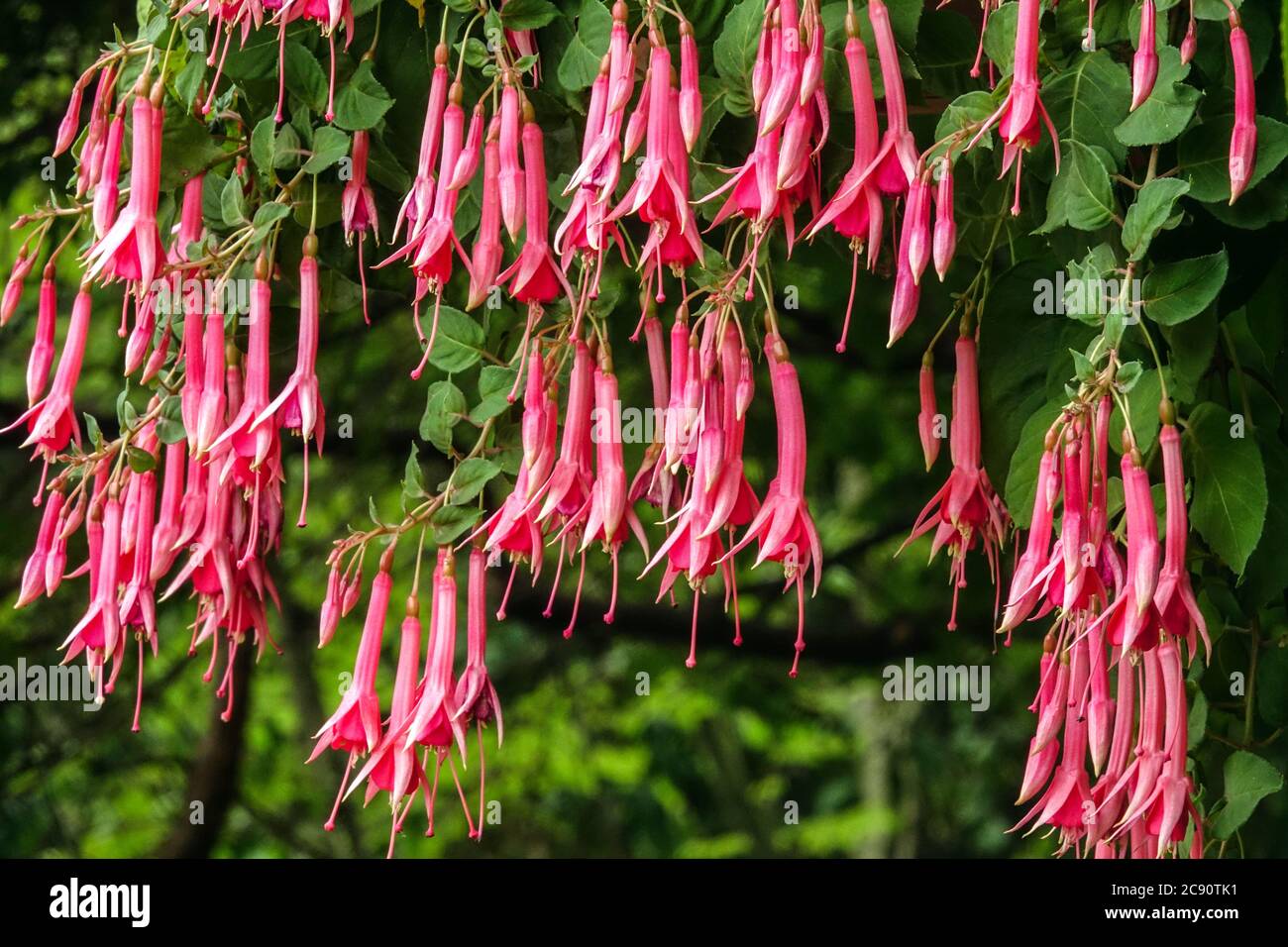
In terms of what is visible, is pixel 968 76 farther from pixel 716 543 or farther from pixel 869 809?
pixel 869 809

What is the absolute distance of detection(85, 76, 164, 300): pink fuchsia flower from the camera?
123cm

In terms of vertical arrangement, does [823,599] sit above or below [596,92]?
below

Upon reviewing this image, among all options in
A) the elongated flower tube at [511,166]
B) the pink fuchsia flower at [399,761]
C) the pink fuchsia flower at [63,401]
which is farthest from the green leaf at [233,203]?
the pink fuchsia flower at [399,761]

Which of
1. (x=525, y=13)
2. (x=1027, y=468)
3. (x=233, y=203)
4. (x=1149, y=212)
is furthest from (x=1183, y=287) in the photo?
(x=233, y=203)

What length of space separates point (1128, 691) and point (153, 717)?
3538 millimetres

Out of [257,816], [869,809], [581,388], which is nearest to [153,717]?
[257,816]

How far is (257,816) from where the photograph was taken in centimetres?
376

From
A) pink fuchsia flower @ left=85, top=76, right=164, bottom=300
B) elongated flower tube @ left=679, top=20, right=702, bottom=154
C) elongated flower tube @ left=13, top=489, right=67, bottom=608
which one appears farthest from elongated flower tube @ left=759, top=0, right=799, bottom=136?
elongated flower tube @ left=13, top=489, right=67, bottom=608

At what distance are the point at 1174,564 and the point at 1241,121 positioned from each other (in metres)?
0.31

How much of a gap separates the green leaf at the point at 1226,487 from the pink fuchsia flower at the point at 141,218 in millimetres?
820

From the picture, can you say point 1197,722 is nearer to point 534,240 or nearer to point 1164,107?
point 1164,107

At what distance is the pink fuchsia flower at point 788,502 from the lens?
3.98 ft

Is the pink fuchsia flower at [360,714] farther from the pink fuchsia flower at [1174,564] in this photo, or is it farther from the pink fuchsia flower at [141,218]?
the pink fuchsia flower at [1174,564]

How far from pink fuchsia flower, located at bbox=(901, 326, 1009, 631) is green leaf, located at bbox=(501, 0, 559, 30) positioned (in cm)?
44
